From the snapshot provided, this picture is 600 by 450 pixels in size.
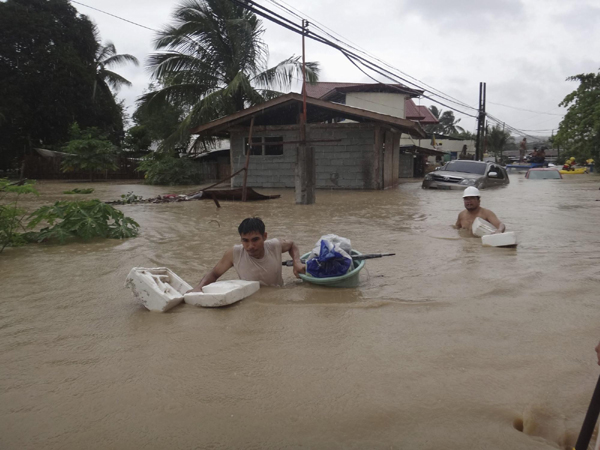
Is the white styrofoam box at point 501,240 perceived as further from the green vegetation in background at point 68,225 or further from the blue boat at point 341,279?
the green vegetation in background at point 68,225

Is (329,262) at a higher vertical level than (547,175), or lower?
lower

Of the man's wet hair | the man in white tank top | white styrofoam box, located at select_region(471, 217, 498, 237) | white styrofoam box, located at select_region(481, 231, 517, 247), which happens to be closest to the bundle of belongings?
the man in white tank top

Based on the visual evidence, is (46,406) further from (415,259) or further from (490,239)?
(490,239)

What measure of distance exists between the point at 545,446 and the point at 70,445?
2327 millimetres

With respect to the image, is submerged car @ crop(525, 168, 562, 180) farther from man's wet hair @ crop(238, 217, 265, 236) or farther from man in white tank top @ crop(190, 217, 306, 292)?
man's wet hair @ crop(238, 217, 265, 236)

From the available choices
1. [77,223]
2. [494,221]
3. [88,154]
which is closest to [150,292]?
[77,223]

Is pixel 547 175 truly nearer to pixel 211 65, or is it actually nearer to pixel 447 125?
pixel 211 65

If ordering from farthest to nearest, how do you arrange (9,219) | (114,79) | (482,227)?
(114,79)
(482,227)
(9,219)

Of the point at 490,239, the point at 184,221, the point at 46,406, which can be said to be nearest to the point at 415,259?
the point at 490,239

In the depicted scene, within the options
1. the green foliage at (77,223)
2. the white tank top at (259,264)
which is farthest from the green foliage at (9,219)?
the white tank top at (259,264)

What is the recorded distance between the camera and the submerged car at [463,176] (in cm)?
1923

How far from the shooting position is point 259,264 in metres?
5.02

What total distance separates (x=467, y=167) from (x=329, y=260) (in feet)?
55.5

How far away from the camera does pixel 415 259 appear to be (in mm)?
6824
